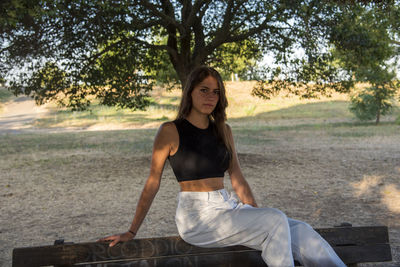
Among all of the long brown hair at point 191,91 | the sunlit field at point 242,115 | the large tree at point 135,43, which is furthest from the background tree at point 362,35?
the sunlit field at point 242,115

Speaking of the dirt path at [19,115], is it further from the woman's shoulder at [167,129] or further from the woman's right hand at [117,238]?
the woman's right hand at [117,238]

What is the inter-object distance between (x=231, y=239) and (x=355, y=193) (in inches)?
257

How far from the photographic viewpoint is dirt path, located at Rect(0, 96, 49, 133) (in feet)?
103

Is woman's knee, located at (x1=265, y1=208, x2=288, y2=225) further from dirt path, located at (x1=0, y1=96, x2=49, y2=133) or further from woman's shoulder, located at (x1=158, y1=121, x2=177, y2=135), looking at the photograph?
dirt path, located at (x1=0, y1=96, x2=49, y2=133)

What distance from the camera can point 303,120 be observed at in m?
31.6

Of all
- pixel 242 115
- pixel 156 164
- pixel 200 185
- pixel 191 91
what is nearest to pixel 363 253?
pixel 200 185

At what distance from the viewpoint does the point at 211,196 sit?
8.63ft

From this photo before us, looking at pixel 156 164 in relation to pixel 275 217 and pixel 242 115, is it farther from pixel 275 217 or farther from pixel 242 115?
pixel 242 115

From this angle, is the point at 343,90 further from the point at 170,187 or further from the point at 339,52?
the point at 170,187

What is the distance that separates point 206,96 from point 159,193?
612 centimetres

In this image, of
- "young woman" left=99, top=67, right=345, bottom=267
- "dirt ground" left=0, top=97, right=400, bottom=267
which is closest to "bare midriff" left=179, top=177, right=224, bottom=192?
"young woman" left=99, top=67, right=345, bottom=267

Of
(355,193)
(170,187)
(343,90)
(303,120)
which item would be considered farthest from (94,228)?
(303,120)

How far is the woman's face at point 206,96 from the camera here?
9.53 ft

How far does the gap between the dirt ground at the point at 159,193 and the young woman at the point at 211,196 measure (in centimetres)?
254
